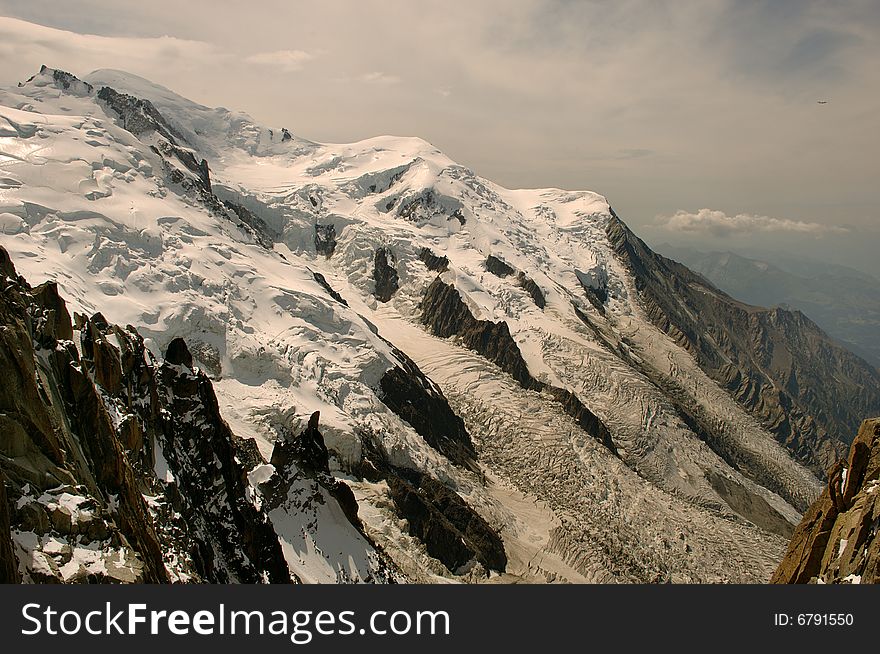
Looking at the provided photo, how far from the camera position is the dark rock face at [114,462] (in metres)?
20.7

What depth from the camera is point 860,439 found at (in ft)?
90.3

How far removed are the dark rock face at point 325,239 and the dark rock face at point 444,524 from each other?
98.1m

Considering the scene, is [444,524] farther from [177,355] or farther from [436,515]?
[177,355]

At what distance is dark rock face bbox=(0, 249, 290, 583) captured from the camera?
2069cm

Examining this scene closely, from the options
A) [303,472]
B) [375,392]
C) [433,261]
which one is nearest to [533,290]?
[433,261]

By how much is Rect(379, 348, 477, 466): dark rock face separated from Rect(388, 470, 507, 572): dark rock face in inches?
542

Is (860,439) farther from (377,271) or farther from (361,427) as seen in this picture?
→ (377,271)

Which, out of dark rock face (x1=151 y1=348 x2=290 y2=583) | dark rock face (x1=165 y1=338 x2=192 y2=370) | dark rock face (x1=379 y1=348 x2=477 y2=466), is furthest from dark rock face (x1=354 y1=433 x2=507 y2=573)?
dark rock face (x1=165 y1=338 x2=192 y2=370)

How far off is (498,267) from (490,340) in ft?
111

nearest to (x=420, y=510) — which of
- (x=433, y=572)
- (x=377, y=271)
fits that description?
(x=433, y=572)

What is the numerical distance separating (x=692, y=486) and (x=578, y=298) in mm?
73681

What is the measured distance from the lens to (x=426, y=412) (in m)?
102

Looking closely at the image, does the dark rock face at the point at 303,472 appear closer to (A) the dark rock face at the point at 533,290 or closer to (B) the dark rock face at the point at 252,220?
(B) the dark rock face at the point at 252,220

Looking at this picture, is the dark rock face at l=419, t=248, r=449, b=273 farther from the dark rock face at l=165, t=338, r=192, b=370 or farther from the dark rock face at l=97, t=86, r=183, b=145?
the dark rock face at l=165, t=338, r=192, b=370
